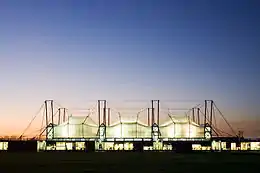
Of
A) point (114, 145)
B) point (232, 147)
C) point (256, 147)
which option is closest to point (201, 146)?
point (232, 147)

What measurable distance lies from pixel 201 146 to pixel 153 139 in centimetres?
2240

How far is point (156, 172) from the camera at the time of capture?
30.5 meters

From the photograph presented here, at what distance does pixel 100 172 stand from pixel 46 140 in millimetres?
173876

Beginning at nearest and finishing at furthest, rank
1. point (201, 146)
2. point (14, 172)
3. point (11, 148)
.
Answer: point (14, 172) < point (11, 148) < point (201, 146)

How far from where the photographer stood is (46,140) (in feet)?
655

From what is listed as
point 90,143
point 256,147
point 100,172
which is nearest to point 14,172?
point 100,172

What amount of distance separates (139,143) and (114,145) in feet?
42.5

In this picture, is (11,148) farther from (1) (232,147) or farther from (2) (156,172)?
(2) (156,172)

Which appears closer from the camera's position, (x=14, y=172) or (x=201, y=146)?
(x=14, y=172)

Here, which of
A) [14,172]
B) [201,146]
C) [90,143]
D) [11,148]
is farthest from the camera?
[201,146]

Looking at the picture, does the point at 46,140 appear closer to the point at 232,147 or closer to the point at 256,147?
the point at 232,147

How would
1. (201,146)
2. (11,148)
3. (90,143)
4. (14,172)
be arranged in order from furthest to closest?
1. (201,146)
2. (90,143)
3. (11,148)
4. (14,172)

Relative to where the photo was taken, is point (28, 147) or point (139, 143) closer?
point (28, 147)

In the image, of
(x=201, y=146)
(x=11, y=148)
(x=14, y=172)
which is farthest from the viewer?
(x=201, y=146)
